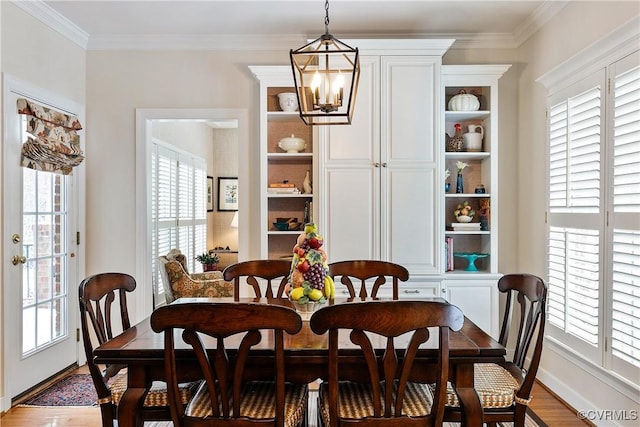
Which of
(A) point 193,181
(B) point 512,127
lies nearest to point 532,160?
(B) point 512,127

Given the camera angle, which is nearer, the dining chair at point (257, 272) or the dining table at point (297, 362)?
the dining table at point (297, 362)

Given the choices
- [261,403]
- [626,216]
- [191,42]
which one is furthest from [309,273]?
[191,42]

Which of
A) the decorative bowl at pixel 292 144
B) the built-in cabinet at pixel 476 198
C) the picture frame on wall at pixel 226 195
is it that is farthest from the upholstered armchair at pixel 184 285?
the picture frame on wall at pixel 226 195

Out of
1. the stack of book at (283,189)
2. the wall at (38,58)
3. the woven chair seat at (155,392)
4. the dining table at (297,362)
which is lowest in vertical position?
the woven chair seat at (155,392)

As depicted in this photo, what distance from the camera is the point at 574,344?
2.92 metres

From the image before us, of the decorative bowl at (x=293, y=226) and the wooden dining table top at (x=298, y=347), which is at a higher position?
the decorative bowl at (x=293, y=226)

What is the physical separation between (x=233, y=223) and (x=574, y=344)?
519 cm

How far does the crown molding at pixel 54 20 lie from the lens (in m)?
3.21

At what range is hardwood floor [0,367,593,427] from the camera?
9.06ft

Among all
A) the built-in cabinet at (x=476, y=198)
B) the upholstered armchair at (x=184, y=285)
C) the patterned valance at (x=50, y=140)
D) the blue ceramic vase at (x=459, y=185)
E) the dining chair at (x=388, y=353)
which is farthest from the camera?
the upholstered armchair at (x=184, y=285)

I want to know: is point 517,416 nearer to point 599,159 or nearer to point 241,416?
point 241,416

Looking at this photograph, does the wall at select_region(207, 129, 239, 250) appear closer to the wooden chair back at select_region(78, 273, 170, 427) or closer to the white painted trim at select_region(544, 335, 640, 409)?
the wooden chair back at select_region(78, 273, 170, 427)

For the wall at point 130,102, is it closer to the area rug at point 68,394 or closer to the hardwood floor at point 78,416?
the area rug at point 68,394

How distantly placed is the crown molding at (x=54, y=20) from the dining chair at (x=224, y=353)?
115 inches
